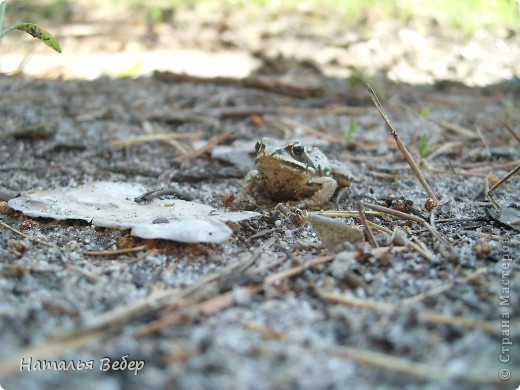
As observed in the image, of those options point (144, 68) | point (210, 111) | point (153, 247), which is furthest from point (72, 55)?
point (153, 247)

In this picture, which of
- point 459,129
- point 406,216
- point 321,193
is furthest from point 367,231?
point 459,129

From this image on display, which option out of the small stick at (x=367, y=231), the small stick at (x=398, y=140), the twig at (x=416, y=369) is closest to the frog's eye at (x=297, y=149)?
the small stick at (x=398, y=140)

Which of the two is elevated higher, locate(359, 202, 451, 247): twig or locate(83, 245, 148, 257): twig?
locate(359, 202, 451, 247): twig

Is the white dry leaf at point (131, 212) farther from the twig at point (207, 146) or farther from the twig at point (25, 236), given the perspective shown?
the twig at point (207, 146)

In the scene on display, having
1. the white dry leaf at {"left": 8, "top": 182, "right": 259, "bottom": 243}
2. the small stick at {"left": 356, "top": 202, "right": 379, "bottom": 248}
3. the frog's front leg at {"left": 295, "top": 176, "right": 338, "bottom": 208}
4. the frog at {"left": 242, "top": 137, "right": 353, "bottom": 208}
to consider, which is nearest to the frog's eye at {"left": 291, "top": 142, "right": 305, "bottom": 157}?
the frog at {"left": 242, "top": 137, "right": 353, "bottom": 208}

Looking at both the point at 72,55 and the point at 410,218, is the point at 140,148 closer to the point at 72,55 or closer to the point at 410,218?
the point at 410,218

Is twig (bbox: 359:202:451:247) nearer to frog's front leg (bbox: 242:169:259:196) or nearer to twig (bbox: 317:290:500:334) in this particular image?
twig (bbox: 317:290:500:334)
